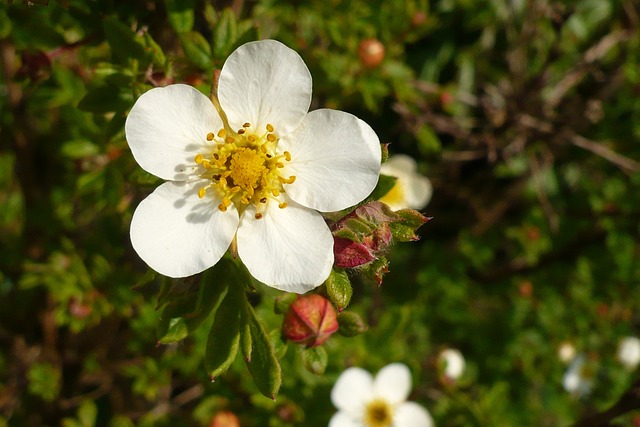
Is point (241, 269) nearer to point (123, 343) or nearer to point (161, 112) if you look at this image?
point (161, 112)

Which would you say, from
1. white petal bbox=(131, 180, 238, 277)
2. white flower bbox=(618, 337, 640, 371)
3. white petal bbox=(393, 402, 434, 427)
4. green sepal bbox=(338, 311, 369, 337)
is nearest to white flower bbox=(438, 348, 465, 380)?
white petal bbox=(393, 402, 434, 427)

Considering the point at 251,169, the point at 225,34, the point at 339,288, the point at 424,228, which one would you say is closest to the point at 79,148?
the point at 225,34

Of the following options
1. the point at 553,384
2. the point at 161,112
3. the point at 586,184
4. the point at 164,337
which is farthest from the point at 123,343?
the point at 586,184

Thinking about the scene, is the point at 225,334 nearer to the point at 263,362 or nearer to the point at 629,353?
the point at 263,362

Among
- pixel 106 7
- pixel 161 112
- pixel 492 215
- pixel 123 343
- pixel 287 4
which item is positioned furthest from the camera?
pixel 492 215

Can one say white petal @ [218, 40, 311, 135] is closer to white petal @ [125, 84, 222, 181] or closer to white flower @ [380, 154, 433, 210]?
white petal @ [125, 84, 222, 181]

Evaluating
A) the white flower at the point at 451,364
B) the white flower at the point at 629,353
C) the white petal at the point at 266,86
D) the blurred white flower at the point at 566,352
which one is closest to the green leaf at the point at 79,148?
the white petal at the point at 266,86
